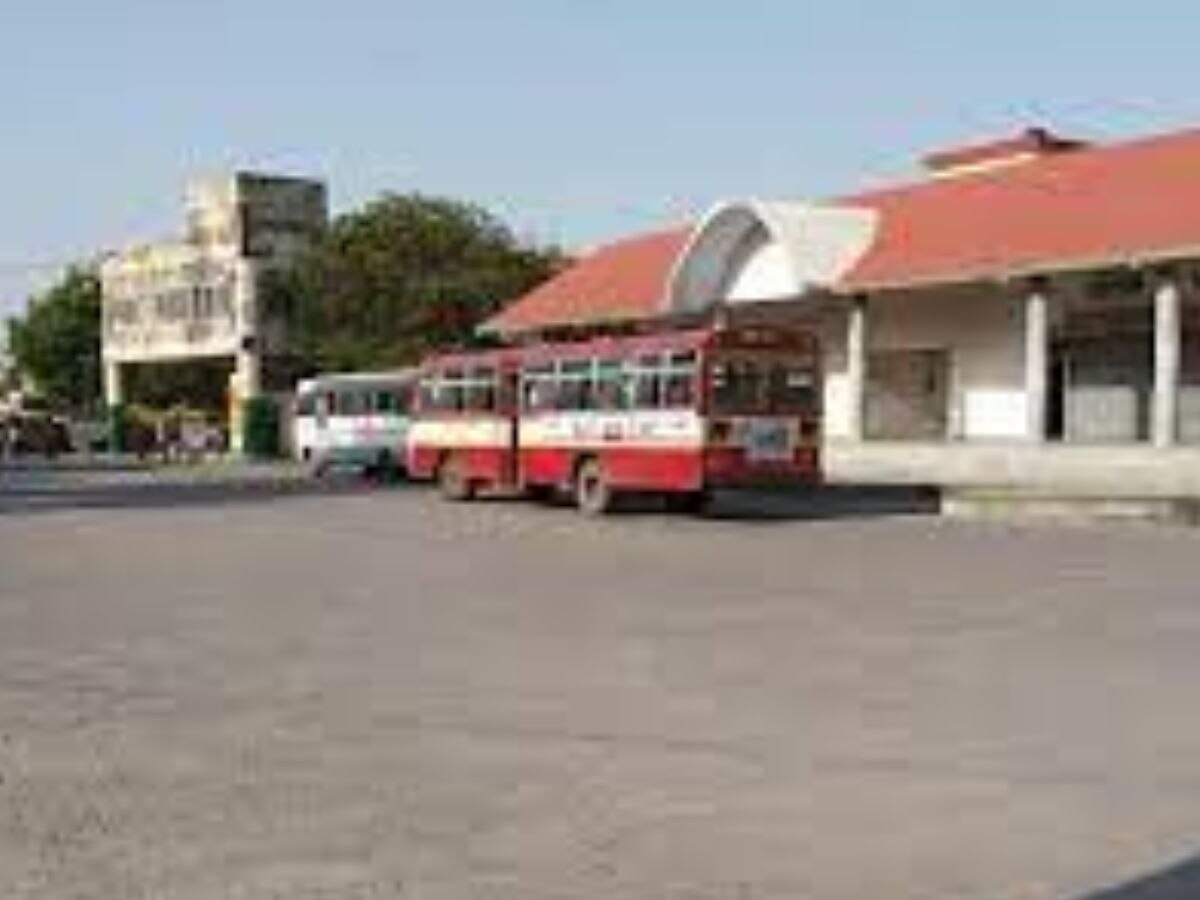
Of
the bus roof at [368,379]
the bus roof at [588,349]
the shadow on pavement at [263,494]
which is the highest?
the bus roof at [588,349]

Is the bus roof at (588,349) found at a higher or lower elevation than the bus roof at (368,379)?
higher

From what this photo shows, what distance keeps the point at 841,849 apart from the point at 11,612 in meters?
11.7

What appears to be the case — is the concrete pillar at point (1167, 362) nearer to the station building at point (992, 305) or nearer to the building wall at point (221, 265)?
the station building at point (992, 305)

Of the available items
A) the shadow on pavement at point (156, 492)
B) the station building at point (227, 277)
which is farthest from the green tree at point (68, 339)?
the shadow on pavement at point (156, 492)

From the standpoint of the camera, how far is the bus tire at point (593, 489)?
3312 cm

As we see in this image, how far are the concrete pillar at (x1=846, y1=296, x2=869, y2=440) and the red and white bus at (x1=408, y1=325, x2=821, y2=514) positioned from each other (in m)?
6.47

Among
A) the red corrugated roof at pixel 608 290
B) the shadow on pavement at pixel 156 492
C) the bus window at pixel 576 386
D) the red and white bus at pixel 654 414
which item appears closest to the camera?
the red and white bus at pixel 654 414

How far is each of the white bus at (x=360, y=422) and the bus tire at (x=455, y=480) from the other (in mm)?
7723

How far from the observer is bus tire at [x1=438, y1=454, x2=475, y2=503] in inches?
1517

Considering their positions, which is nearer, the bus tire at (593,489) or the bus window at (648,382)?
the bus window at (648,382)

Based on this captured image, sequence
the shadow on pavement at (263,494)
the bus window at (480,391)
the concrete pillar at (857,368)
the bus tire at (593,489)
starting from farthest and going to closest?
1. the concrete pillar at (857,368)
2. the bus window at (480,391)
3. the shadow on pavement at (263,494)
4. the bus tire at (593,489)

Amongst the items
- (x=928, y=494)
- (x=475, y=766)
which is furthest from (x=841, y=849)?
(x=928, y=494)

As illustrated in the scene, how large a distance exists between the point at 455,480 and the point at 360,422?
12.2 metres

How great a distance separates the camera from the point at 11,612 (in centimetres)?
1862
